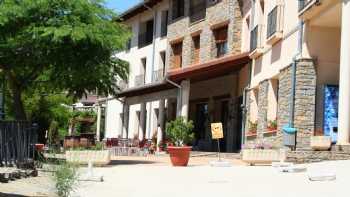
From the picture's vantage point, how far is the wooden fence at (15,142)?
14836 mm

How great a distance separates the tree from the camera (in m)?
18.0

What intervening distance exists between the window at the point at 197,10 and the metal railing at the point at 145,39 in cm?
679

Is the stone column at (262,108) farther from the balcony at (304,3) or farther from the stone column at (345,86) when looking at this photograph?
the stone column at (345,86)

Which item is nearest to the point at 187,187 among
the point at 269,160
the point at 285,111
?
the point at 269,160

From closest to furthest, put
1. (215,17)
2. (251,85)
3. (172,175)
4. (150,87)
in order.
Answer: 1. (172,175)
2. (251,85)
3. (215,17)
4. (150,87)

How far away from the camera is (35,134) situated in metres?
16.1

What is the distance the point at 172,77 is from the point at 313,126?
10.3 metres

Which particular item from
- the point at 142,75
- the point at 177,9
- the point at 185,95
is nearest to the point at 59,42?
the point at 185,95

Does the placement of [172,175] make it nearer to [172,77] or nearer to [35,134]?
[35,134]

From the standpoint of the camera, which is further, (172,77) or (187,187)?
(172,77)

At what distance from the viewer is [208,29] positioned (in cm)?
3195

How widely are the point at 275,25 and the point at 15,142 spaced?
10.8 meters

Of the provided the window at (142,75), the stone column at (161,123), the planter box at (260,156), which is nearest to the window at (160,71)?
the stone column at (161,123)

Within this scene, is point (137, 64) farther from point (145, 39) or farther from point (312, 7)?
point (312, 7)
